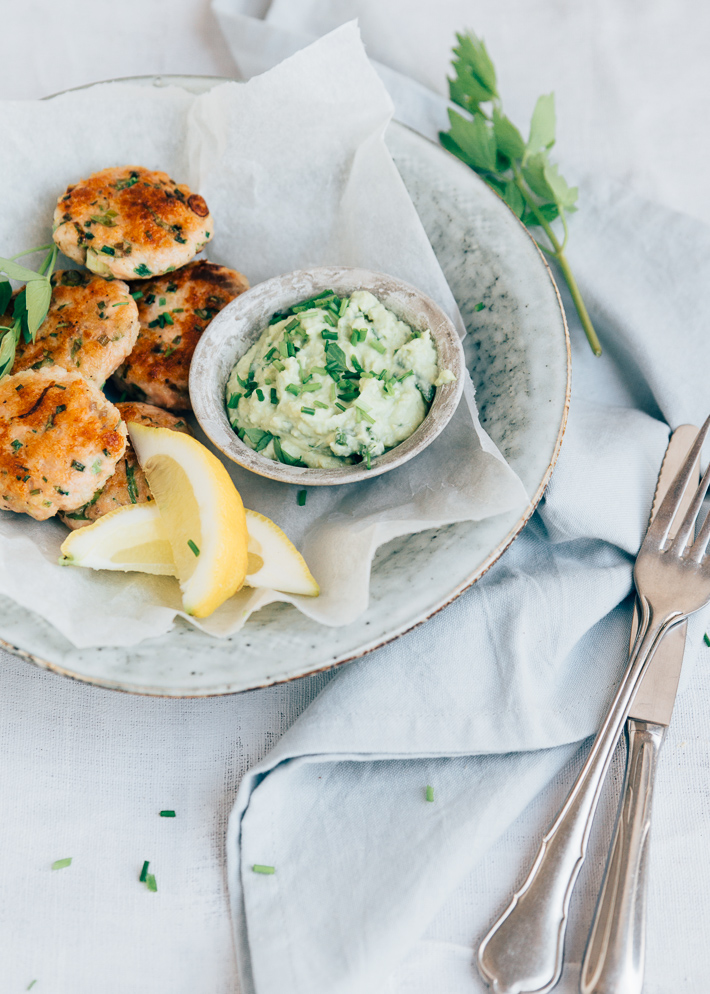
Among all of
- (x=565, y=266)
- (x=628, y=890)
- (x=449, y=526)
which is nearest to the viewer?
(x=628, y=890)

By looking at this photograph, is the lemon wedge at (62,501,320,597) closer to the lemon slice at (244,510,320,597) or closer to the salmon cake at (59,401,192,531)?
the lemon slice at (244,510,320,597)

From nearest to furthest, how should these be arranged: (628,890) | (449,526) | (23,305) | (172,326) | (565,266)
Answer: (628,890) → (449,526) → (23,305) → (172,326) → (565,266)

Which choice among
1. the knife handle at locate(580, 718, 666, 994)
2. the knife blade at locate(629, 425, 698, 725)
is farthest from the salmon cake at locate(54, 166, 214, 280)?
the knife handle at locate(580, 718, 666, 994)

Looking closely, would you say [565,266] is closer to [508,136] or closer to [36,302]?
[508,136]

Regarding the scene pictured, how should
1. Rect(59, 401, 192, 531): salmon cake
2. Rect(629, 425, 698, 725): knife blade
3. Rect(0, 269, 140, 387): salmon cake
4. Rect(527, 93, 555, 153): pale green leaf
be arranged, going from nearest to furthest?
1. Rect(629, 425, 698, 725): knife blade
2. Rect(59, 401, 192, 531): salmon cake
3. Rect(0, 269, 140, 387): salmon cake
4. Rect(527, 93, 555, 153): pale green leaf

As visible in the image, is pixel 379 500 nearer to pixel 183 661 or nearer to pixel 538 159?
pixel 183 661

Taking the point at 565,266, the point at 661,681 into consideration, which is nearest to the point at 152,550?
the point at 661,681

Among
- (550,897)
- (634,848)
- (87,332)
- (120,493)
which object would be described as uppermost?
(87,332)

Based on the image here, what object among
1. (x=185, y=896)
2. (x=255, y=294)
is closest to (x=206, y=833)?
(x=185, y=896)
